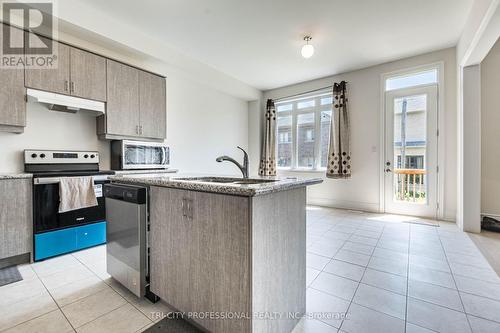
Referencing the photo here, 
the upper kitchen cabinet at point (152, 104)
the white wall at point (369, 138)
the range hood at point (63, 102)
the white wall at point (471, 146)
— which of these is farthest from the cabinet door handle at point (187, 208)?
the white wall at point (369, 138)

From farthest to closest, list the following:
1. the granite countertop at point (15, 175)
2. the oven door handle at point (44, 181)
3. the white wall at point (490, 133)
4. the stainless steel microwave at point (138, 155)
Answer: the white wall at point (490, 133), the stainless steel microwave at point (138, 155), the oven door handle at point (44, 181), the granite countertop at point (15, 175)

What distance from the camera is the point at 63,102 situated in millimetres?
2506

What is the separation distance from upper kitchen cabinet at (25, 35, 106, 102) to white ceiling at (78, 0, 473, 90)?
1.98 ft

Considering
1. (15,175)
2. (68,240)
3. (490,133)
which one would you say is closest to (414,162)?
(490,133)

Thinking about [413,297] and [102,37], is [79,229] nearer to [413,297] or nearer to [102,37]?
[102,37]

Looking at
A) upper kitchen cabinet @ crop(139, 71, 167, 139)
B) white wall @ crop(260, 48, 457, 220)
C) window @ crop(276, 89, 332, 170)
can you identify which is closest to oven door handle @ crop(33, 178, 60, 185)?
upper kitchen cabinet @ crop(139, 71, 167, 139)

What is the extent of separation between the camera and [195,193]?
4.23ft

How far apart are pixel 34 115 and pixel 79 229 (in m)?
1.45

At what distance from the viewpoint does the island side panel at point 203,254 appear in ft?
3.62

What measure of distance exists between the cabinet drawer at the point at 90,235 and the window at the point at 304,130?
405 cm

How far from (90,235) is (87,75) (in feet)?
6.37

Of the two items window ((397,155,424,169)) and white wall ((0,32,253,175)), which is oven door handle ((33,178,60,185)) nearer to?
white wall ((0,32,253,175))

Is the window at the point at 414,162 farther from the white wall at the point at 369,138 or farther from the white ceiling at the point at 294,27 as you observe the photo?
the white ceiling at the point at 294,27

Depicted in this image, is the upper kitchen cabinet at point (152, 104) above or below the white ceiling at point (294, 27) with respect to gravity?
below
